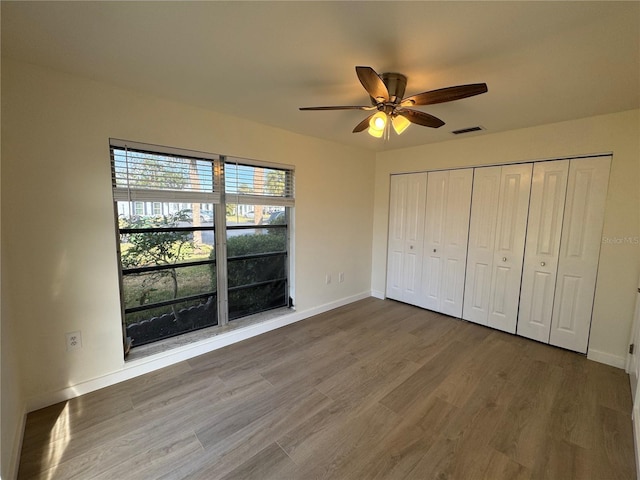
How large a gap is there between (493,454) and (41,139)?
347cm

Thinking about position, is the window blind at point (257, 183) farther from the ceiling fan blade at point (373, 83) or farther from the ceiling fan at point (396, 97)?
the ceiling fan blade at point (373, 83)

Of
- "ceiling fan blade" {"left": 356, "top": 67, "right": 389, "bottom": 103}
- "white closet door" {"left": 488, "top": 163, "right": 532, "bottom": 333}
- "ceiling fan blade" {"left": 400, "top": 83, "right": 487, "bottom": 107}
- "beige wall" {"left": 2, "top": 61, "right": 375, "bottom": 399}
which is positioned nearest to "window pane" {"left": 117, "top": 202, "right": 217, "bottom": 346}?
"beige wall" {"left": 2, "top": 61, "right": 375, "bottom": 399}

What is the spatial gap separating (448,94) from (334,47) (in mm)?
695

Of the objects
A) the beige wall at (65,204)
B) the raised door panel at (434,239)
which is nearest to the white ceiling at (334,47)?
the beige wall at (65,204)

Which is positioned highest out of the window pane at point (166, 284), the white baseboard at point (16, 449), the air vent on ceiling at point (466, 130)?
the air vent on ceiling at point (466, 130)

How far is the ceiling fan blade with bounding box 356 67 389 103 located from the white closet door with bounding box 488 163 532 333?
2142 millimetres

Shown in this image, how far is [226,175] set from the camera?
2.72 meters

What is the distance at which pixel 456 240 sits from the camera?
347cm

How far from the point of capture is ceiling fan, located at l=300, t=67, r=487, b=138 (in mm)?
1453

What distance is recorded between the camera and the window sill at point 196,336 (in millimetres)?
2395

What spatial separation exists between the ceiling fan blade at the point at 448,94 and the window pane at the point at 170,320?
2536mm

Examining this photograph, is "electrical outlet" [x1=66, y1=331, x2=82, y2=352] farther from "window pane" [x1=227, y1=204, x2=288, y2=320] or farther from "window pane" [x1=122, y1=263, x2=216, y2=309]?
"window pane" [x1=227, y1=204, x2=288, y2=320]

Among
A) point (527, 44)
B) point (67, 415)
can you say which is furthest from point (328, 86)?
point (67, 415)

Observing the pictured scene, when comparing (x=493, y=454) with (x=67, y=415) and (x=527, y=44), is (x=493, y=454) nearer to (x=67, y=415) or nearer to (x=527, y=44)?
(x=527, y=44)
